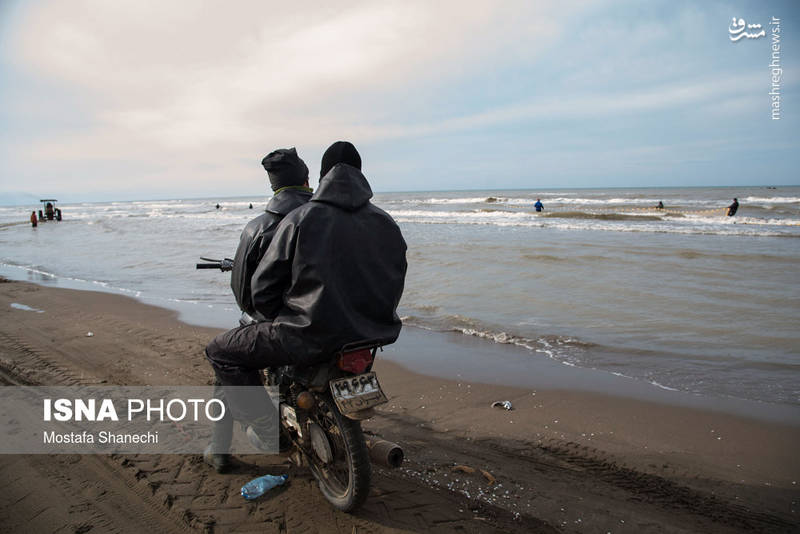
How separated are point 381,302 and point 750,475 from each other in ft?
9.50

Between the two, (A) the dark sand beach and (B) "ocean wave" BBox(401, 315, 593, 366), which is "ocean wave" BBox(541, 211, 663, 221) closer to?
(B) "ocean wave" BBox(401, 315, 593, 366)

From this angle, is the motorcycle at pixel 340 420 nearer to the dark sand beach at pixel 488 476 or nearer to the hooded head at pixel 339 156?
the dark sand beach at pixel 488 476

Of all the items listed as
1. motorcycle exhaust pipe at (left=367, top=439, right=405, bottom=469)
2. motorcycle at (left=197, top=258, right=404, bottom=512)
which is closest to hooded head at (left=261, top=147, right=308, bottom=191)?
motorcycle at (left=197, top=258, right=404, bottom=512)

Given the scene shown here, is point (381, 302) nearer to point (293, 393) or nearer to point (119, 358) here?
point (293, 393)

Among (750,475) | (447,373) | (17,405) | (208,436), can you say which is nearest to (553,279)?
(447,373)

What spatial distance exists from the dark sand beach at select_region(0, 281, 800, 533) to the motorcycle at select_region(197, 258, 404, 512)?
18cm

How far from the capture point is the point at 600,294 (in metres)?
8.44

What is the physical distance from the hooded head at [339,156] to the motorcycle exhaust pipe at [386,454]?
156 cm

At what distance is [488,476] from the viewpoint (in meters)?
3.01

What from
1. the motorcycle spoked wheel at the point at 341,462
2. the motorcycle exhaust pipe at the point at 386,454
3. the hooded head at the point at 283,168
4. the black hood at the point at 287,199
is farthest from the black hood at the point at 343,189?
the motorcycle exhaust pipe at the point at 386,454

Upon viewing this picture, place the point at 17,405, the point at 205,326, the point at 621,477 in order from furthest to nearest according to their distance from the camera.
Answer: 1. the point at 205,326
2. the point at 17,405
3. the point at 621,477

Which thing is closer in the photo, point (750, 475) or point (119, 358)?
point (750, 475)

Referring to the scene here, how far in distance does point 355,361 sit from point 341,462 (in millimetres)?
665

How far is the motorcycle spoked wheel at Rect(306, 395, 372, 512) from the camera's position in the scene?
2459 mm
